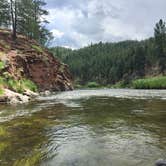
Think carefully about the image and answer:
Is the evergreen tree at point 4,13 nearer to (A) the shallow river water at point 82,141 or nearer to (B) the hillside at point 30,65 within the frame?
(B) the hillside at point 30,65

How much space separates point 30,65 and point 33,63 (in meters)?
1.41

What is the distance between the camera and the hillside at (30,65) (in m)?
58.1

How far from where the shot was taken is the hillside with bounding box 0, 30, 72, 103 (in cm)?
5809

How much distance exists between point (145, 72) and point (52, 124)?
485 ft

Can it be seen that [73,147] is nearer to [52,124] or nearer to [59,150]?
[59,150]

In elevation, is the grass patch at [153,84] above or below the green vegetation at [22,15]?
below

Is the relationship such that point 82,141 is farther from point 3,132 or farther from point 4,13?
point 4,13

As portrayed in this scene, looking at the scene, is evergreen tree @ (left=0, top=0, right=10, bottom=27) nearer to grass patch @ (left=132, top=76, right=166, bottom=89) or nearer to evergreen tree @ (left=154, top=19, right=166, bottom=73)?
grass patch @ (left=132, top=76, right=166, bottom=89)

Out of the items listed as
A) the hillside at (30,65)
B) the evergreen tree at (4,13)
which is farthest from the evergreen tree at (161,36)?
the evergreen tree at (4,13)

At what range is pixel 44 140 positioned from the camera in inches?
632

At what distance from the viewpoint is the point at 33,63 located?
7094cm

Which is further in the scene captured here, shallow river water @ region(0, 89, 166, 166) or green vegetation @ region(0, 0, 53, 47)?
green vegetation @ region(0, 0, 53, 47)

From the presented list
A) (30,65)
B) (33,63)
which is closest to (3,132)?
(30,65)

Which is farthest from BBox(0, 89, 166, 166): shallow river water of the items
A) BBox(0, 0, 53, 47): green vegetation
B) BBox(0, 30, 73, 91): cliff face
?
BBox(0, 0, 53, 47): green vegetation
